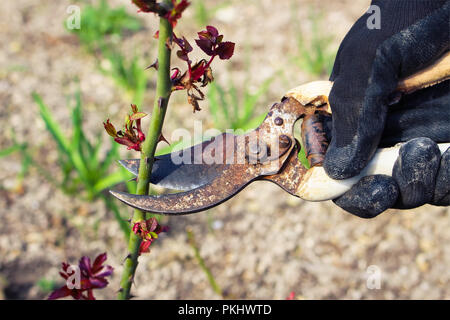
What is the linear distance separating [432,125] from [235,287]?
1.13 meters

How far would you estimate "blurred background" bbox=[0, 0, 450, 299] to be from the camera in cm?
227

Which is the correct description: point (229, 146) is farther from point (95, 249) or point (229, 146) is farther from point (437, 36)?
point (95, 249)

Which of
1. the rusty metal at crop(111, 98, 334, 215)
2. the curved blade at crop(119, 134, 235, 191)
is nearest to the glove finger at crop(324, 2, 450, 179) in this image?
the rusty metal at crop(111, 98, 334, 215)

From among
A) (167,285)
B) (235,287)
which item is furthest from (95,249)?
(235,287)

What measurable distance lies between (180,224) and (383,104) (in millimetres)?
1330

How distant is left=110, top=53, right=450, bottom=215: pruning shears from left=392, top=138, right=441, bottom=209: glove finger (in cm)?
→ 5

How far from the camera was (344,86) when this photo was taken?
4.66 feet

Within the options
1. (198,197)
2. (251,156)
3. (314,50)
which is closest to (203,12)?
(314,50)

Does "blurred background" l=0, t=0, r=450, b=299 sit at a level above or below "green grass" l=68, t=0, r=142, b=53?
below

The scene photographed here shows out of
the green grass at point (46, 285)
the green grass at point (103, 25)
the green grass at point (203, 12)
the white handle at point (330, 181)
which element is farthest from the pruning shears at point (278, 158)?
the green grass at point (203, 12)

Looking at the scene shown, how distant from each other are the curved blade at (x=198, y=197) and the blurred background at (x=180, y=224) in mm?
502

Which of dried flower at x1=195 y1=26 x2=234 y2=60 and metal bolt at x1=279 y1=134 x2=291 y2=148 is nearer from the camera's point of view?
dried flower at x1=195 y1=26 x2=234 y2=60

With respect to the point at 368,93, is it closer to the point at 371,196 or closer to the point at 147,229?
the point at 371,196

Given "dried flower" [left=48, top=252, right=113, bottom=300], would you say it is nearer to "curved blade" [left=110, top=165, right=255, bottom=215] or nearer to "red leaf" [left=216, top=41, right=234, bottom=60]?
"curved blade" [left=110, top=165, right=255, bottom=215]
